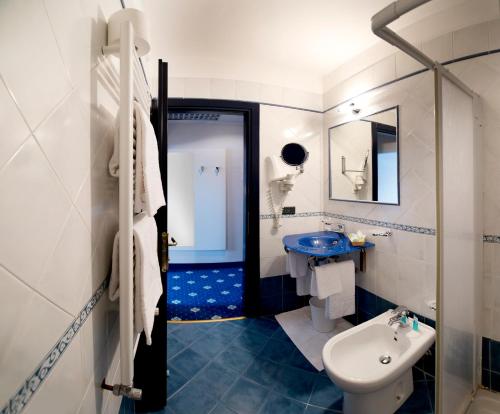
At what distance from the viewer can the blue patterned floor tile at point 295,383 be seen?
1291 mm

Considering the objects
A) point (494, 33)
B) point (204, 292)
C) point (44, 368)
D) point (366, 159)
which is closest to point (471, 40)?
point (494, 33)

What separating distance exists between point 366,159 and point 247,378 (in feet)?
5.81

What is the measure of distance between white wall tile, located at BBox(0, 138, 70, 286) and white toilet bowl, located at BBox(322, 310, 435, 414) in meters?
1.20

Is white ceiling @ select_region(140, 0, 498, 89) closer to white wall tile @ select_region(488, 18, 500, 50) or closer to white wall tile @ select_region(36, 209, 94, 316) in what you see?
white wall tile @ select_region(488, 18, 500, 50)

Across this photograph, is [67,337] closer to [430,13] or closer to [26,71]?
[26,71]

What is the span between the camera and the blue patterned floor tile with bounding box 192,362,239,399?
52.1 inches

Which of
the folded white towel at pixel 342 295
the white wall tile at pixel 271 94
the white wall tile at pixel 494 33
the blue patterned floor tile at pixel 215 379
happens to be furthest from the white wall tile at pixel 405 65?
the blue patterned floor tile at pixel 215 379

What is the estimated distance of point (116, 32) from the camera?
2.01 feet

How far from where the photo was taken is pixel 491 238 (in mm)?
940

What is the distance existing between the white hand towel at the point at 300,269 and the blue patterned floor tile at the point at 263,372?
0.61 meters

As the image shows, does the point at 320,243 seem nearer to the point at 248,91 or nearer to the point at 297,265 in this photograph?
the point at 297,265

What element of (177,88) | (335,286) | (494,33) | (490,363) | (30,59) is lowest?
(490,363)

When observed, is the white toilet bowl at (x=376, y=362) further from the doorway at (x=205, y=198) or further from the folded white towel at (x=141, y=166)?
the doorway at (x=205, y=198)

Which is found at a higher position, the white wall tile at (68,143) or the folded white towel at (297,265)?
the white wall tile at (68,143)
